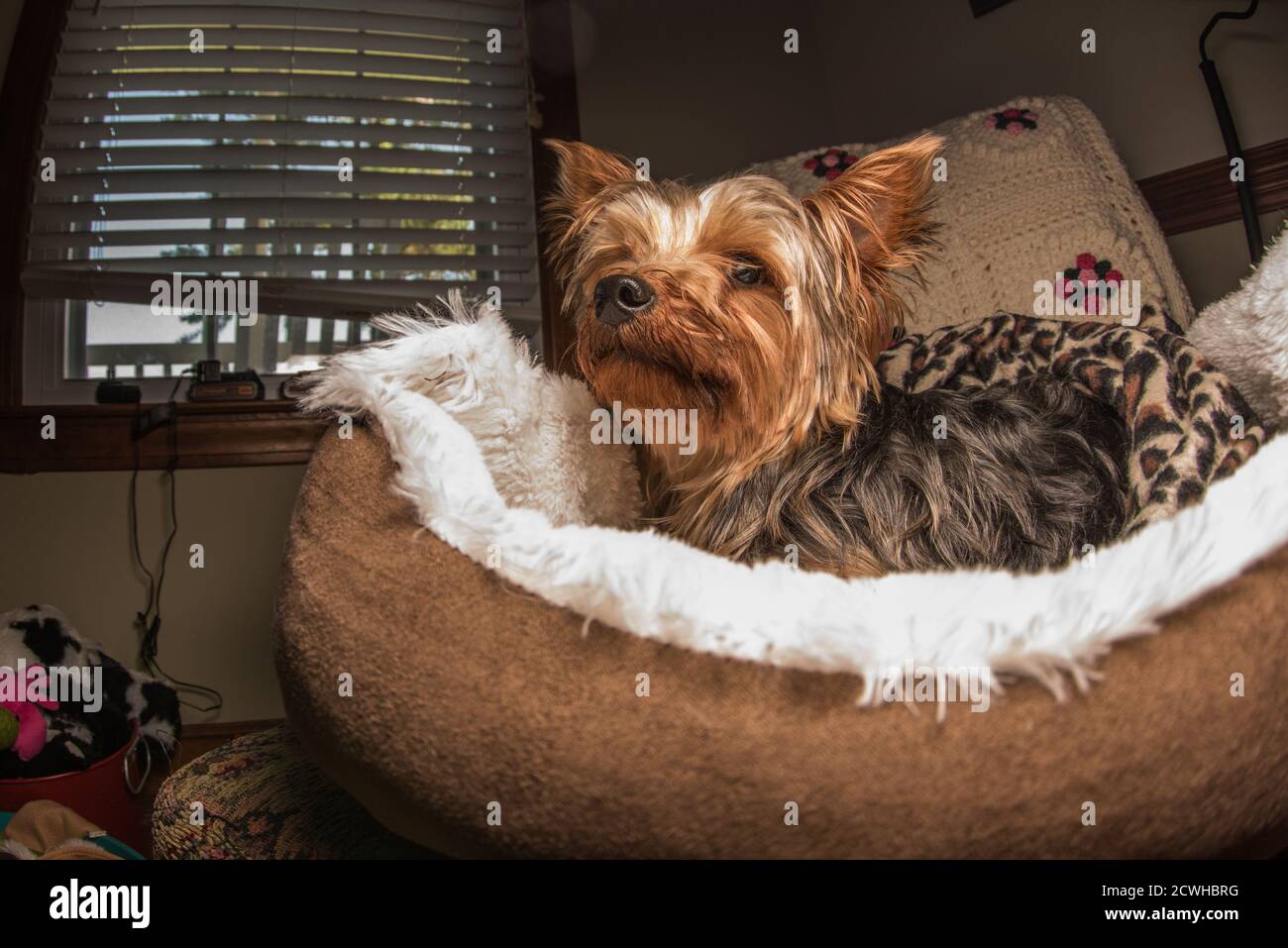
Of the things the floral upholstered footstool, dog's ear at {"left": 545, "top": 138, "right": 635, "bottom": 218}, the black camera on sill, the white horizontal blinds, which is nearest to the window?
the white horizontal blinds

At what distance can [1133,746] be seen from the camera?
63 cm

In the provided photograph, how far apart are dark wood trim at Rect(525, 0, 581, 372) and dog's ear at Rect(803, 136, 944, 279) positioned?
5.14ft

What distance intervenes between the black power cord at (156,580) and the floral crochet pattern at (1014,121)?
7.42ft

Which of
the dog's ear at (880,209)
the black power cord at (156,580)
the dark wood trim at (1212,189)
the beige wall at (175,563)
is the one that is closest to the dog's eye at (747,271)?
the dog's ear at (880,209)

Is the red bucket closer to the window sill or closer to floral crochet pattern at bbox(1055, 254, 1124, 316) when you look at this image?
the window sill

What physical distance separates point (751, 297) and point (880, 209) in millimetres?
247

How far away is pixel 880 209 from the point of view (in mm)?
1333

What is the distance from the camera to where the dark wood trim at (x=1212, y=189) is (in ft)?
6.23

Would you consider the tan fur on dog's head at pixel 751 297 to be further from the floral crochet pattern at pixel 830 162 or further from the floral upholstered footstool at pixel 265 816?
the floral crochet pattern at pixel 830 162

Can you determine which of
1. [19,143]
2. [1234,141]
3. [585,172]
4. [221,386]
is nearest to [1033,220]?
[1234,141]

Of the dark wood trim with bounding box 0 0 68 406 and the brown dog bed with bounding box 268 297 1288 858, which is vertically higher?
the dark wood trim with bounding box 0 0 68 406

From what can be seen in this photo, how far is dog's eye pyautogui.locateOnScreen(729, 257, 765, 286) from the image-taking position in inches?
51.9

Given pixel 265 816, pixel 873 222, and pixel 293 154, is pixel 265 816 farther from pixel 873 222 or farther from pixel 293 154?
pixel 293 154
